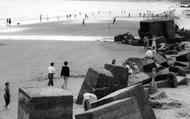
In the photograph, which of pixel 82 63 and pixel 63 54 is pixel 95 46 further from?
pixel 82 63

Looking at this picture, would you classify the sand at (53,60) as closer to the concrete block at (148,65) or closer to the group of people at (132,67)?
the group of people at (132,67)

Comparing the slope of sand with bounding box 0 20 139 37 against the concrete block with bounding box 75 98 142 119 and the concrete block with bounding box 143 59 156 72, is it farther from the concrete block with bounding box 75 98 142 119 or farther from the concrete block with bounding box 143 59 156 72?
the concrete block with bounding box 75 98 142 119

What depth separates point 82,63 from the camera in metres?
22.5

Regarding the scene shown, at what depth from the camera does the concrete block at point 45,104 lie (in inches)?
310

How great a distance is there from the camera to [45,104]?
7938mm

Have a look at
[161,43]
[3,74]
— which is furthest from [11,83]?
[161,43]

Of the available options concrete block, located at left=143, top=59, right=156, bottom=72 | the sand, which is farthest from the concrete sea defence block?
the sand

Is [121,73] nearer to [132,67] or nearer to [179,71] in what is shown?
[132,67]

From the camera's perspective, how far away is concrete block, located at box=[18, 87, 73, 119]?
25.8ft

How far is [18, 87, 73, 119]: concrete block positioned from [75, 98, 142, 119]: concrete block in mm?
399

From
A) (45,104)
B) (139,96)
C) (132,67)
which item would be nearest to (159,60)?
(132,67)

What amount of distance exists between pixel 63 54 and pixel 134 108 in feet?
60.9

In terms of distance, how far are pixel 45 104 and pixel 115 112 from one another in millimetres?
1445

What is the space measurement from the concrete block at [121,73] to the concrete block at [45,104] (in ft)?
15.8
